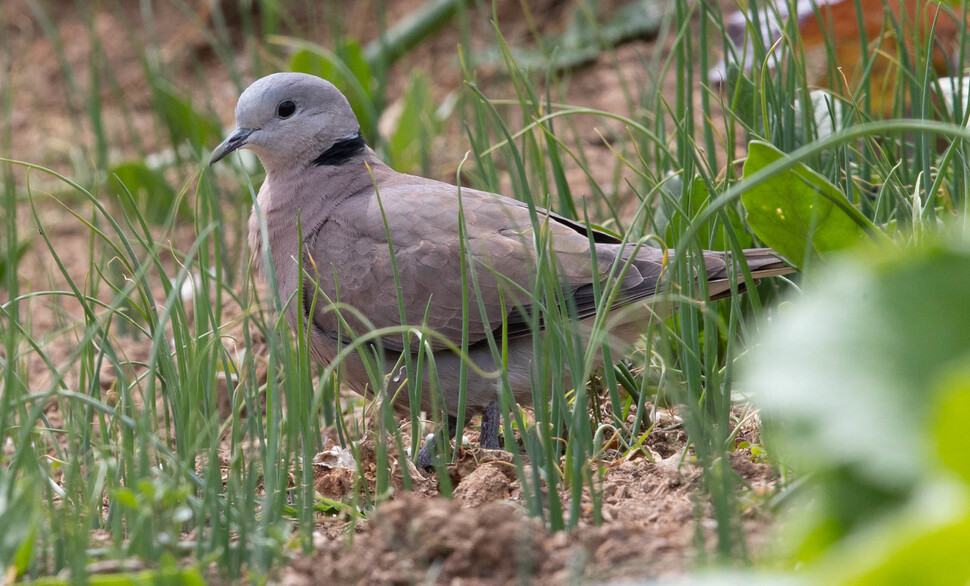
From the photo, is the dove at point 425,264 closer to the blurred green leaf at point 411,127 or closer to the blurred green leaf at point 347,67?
the blurred green leaf at point 347,67

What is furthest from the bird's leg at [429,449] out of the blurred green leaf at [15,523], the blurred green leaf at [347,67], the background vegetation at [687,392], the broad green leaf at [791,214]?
the blurred green leaf at [347,67]

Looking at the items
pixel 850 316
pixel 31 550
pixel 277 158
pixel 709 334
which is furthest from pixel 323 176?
pixel 850 316

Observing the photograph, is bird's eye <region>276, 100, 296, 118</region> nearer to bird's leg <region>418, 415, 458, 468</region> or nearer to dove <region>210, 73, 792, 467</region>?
dove <region>210, 73, 792, 467</region>

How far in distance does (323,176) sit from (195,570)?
6.00ft

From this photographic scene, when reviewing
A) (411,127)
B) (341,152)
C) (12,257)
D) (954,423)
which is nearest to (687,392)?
(954,423)

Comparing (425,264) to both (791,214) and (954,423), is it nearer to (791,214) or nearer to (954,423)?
(791,214)

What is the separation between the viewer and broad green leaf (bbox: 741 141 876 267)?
2.00 metres

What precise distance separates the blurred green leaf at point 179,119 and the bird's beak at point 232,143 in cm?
136

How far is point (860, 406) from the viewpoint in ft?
3.42

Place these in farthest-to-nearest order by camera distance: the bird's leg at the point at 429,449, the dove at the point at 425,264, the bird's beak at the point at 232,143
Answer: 1. the bird's beak at the point at 232,143
2. the dove at the point at 425,264
3. the bird's leg at the point at 429,449

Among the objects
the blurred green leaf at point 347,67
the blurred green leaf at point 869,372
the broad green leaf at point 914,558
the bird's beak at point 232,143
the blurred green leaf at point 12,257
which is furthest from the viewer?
the blurred green leaf at point 347,67

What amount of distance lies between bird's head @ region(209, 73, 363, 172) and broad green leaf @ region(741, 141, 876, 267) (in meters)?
1.43

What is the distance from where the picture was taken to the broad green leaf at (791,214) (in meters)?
2.00

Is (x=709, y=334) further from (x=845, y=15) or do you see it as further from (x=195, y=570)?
(x=845, y=15)
